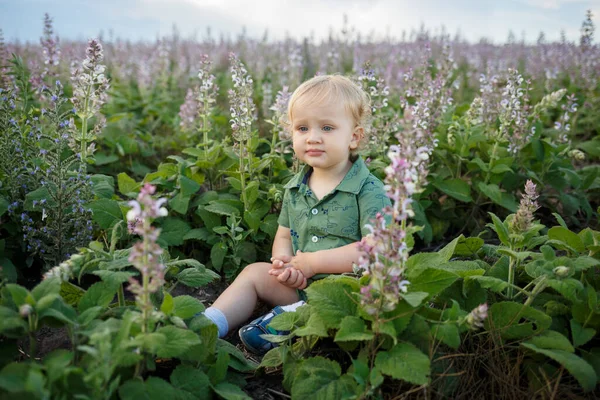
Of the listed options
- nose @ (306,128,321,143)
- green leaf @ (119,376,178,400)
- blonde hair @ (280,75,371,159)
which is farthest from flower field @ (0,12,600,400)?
nose @ (306,128,321,143)

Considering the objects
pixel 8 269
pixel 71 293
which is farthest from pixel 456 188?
pixel 8 269

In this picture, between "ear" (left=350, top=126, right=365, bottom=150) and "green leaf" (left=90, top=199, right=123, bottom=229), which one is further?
"green leaf" (left=90, top=199, right=123, bottom=229)

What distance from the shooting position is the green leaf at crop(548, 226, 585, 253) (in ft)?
8.45

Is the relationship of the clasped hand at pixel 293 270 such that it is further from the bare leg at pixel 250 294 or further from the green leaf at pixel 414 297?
the green leaf at pixel 414 297

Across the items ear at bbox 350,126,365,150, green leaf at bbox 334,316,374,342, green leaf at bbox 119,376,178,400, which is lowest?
green leaf at bbox 119,376,178,400

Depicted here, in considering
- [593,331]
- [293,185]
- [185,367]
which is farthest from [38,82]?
[593,331]

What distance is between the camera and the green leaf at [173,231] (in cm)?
341

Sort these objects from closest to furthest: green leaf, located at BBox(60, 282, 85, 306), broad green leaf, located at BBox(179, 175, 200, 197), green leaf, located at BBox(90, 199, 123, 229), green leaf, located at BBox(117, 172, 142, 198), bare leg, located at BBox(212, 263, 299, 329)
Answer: green leaf, located at BBox(60, 282, 85, 306)
bare leg, located at BBox(212, 263, 299, 329)
green leaf, located at BBox(90, 199, 123, 229)
broad green leaf, located at BBox(179, 175, 200, 197)
green leaf, located at BBox(117, 172, 142, 198)

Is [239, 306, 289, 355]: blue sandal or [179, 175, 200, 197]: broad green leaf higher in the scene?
[179, 175, 200, 197]: broad green leaf

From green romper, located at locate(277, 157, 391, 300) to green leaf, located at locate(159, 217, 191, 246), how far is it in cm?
84

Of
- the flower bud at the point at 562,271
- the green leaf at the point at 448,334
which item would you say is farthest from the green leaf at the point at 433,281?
the flower bud at the point at 562,271

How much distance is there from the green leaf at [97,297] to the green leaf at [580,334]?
195 centimetres

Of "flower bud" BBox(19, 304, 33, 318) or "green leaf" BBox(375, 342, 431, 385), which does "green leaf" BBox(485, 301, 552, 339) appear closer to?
"green leaf" BBox(375, 342, 431, 385)

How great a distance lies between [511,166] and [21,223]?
363cm
